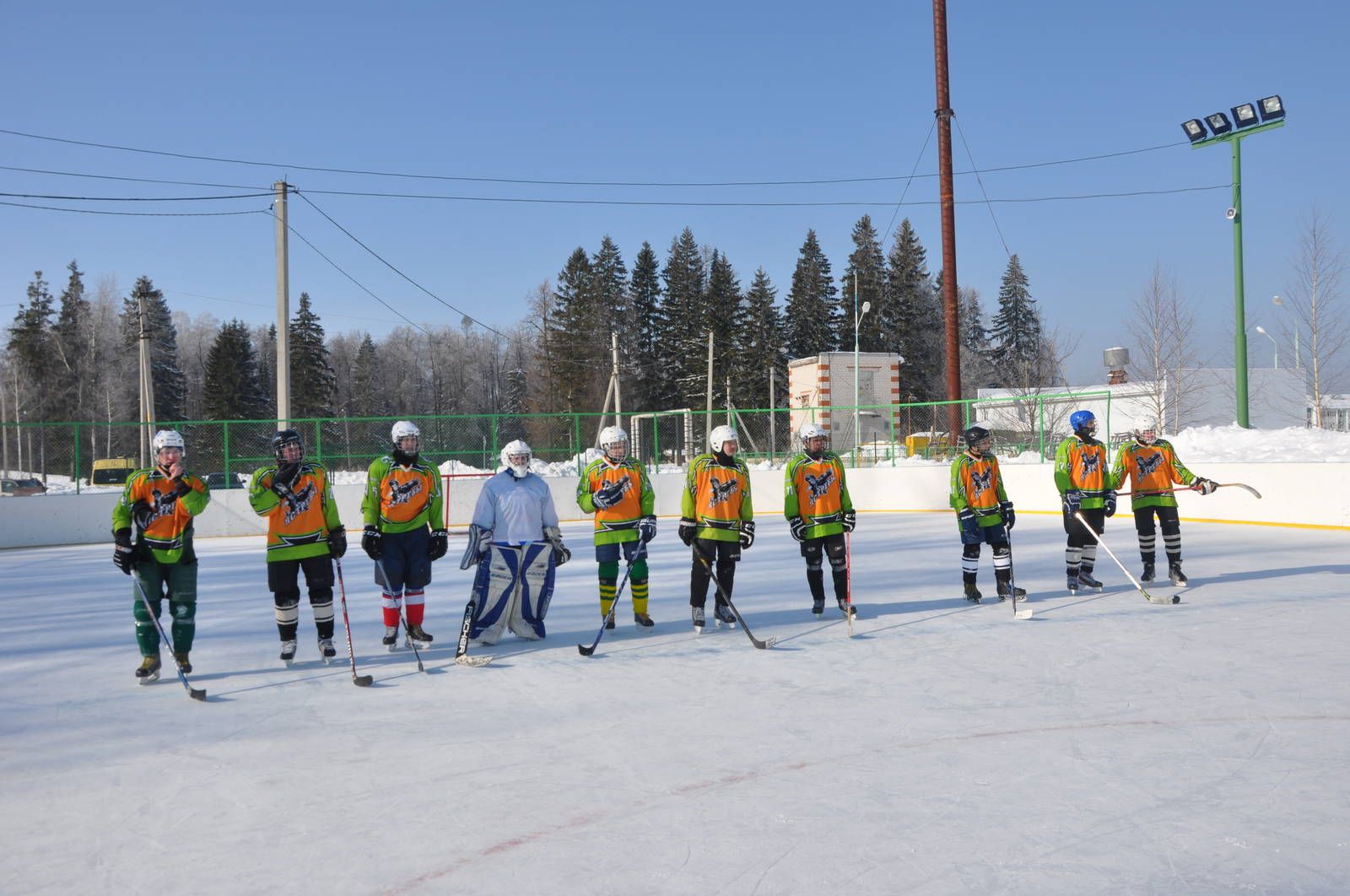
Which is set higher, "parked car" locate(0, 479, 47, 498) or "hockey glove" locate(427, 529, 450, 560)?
"parked car" locate(0, 479, 47, 498)

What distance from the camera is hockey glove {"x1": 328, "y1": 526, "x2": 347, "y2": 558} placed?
6.20m

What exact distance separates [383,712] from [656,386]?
167 feet

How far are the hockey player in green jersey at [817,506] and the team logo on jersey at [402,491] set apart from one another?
2.87 meters

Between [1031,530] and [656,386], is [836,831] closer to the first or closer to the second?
[1031,530]

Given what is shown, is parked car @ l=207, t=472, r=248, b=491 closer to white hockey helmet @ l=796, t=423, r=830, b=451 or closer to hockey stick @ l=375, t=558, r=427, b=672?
hockey stick @ l=375, t=558, r=427, b=672

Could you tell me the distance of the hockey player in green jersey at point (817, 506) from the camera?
7.79m

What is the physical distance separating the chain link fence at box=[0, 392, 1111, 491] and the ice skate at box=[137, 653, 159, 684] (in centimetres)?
1232

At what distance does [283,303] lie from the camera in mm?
17609

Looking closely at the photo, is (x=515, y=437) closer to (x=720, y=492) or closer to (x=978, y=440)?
(x=978, y=440)

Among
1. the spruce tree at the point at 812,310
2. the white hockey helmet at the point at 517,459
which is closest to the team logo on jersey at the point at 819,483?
the white hockey helmet at the point at 517,459

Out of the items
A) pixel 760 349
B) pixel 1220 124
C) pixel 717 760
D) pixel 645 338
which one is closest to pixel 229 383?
pixel 645 338

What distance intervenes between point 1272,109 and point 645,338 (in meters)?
40.5

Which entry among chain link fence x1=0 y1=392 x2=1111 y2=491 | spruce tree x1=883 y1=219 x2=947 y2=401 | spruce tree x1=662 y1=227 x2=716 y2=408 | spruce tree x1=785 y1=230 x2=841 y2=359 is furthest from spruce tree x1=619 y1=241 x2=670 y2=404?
chain link fence x1=0 y1=392 x2=1111 y2=491

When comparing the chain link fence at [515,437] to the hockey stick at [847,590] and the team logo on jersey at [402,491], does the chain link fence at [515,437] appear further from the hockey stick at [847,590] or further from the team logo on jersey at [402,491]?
the team logo on jersey at [402,491]
